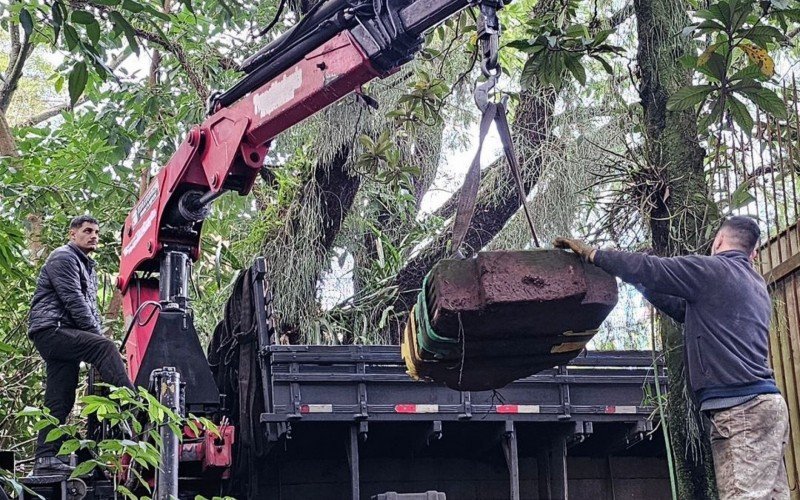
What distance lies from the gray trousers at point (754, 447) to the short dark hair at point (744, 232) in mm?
643

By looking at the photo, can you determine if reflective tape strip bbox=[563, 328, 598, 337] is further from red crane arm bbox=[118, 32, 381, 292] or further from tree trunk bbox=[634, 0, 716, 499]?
red crane arm bbox=[118, 32, 381, 292]

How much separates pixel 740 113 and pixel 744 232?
56 cm

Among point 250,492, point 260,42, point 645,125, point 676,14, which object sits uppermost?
point 260,42

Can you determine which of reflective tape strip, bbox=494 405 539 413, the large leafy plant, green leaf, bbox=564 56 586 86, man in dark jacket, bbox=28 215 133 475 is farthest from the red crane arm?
reflective tape strip, bbox=494 405 539 413

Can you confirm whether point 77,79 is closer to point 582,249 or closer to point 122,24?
point 122,24

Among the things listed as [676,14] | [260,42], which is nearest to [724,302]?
[676,14]

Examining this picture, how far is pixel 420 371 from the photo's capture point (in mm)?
4867

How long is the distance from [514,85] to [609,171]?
5839mm

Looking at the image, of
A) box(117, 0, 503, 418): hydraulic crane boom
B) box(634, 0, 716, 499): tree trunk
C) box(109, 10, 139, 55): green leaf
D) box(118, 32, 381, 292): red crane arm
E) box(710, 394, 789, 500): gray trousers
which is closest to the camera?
box(109, 10, 139, 55): green leaf

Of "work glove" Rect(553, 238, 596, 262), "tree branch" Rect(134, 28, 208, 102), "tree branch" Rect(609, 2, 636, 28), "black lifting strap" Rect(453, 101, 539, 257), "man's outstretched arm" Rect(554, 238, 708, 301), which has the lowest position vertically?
"man's outstretched arm" Rect(554, 238, 708, 301)

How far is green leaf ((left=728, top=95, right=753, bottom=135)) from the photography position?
4.76m

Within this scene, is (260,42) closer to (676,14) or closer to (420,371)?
(676,14)

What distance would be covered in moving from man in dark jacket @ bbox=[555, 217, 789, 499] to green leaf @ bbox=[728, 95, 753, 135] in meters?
0.71

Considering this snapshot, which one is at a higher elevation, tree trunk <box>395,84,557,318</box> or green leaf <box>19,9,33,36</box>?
tree trunk <box>395,84,557,318</box>
